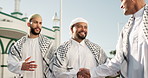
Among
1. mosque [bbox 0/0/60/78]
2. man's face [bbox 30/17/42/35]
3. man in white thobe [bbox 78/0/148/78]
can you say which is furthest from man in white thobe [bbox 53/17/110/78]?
mosque [bbox 0/0/60/78]

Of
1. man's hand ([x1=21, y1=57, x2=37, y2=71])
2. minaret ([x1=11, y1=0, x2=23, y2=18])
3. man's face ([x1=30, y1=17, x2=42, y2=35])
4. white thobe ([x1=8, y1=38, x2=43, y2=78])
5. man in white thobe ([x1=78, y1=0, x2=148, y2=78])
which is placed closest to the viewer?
man in white thobe ([x1=78, y1=0, x2=148, y2=78])

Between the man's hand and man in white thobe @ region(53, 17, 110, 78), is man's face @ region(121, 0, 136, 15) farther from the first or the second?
the man's hand

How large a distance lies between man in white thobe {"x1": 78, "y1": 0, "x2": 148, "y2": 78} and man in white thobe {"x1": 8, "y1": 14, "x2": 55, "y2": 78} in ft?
5.51

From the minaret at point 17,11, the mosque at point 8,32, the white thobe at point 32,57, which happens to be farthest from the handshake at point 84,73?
the minaret at point 17,11

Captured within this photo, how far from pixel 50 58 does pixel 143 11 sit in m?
2.15

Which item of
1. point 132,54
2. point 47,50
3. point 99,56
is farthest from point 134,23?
point 47,50

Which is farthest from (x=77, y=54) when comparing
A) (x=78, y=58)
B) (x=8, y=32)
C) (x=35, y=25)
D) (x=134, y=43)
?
(x=8, y=32)

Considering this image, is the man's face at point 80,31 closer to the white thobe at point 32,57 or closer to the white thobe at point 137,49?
the white thobe at point 32,57

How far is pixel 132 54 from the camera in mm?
2693

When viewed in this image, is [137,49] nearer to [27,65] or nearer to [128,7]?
[128,7]

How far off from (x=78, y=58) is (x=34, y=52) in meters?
0.84

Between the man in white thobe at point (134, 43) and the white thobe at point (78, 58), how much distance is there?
1103 mm

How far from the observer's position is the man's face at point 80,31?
13.3 ft

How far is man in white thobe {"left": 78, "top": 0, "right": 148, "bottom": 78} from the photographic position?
2.55 m
